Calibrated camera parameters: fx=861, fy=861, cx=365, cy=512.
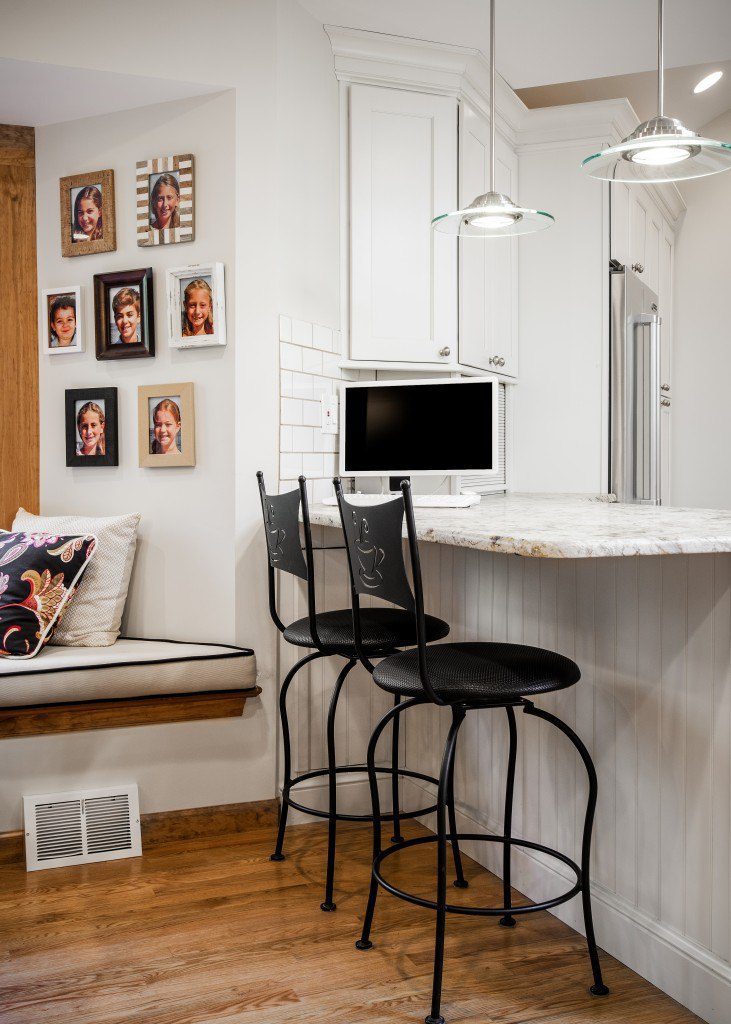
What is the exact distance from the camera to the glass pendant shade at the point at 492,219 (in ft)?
7.55

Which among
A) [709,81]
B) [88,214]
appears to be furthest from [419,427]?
[709,81]

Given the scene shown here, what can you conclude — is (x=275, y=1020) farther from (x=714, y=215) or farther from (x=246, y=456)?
(x=714, y=215)

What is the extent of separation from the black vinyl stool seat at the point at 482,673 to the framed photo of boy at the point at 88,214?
176cm

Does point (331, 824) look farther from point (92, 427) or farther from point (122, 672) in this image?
point (92, 427)

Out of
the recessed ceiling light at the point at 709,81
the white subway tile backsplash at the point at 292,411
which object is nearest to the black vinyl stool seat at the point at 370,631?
the white subway tile backsplash at the point at 292,411

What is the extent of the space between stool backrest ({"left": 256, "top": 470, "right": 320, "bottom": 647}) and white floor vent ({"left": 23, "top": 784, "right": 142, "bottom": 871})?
2.76ft

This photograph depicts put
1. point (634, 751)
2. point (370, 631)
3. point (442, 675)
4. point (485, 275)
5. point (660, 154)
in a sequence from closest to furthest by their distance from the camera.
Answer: point (442, 675) → point (634, 751) → point (660, 154) → point (370, 631) → point (485, 275)

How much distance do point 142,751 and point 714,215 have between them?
13.6ft

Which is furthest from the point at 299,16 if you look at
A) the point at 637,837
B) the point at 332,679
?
the point at 637,837

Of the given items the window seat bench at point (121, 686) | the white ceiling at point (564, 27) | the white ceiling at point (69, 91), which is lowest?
the window seat bench at point (121, 686)

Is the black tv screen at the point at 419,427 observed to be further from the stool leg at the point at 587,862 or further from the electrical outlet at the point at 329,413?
the stool leg at the point at 587,862

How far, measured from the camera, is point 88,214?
2766mm

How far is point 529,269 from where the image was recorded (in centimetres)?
369

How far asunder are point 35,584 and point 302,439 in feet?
2.98
